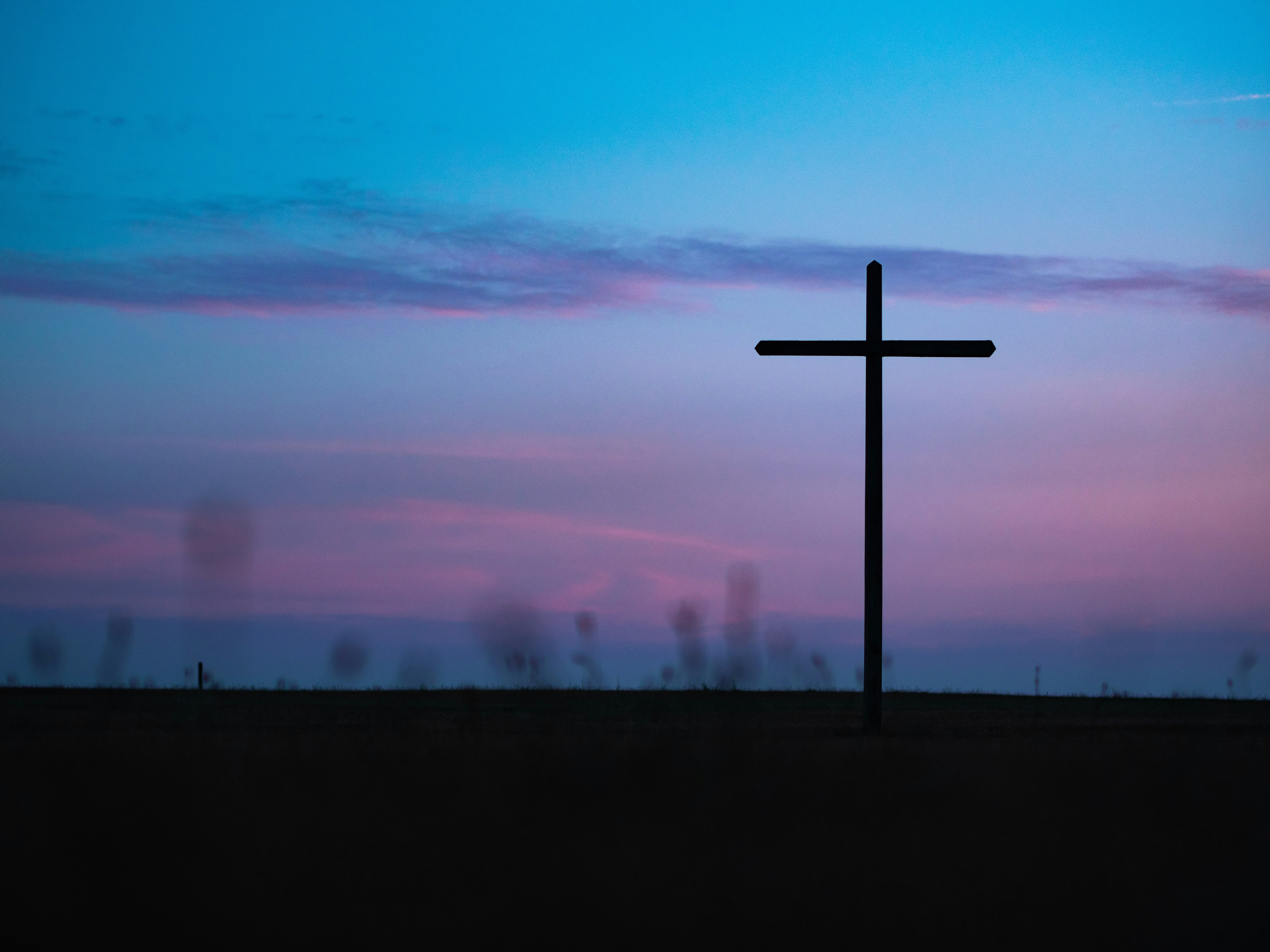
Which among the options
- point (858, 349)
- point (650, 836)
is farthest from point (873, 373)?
point (650, 836)

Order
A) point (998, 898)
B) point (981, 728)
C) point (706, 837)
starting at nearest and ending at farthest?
point (998, 898), point (706, 837), point (981, 728)

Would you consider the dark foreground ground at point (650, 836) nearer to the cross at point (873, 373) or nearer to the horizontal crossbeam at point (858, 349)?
the cross at point (873, 373)

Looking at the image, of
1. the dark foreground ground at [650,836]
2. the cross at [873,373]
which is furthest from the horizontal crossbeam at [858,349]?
the dark foreground ground at [650,836]

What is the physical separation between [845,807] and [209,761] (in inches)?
218

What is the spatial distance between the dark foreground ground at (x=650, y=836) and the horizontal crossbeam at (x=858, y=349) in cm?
679

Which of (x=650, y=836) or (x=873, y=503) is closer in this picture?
(x=650, y=836)

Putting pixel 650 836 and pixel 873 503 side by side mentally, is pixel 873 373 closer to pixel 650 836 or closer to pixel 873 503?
pixel 873 503

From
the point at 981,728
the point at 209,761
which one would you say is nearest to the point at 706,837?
the point at 209,761

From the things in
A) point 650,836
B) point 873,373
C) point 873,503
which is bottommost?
point 650,836

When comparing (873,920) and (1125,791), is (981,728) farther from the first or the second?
(873,920)

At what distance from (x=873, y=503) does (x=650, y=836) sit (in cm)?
1064

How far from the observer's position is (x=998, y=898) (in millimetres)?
7121

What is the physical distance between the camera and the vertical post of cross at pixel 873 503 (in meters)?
17.8

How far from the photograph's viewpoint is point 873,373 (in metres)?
18.8
